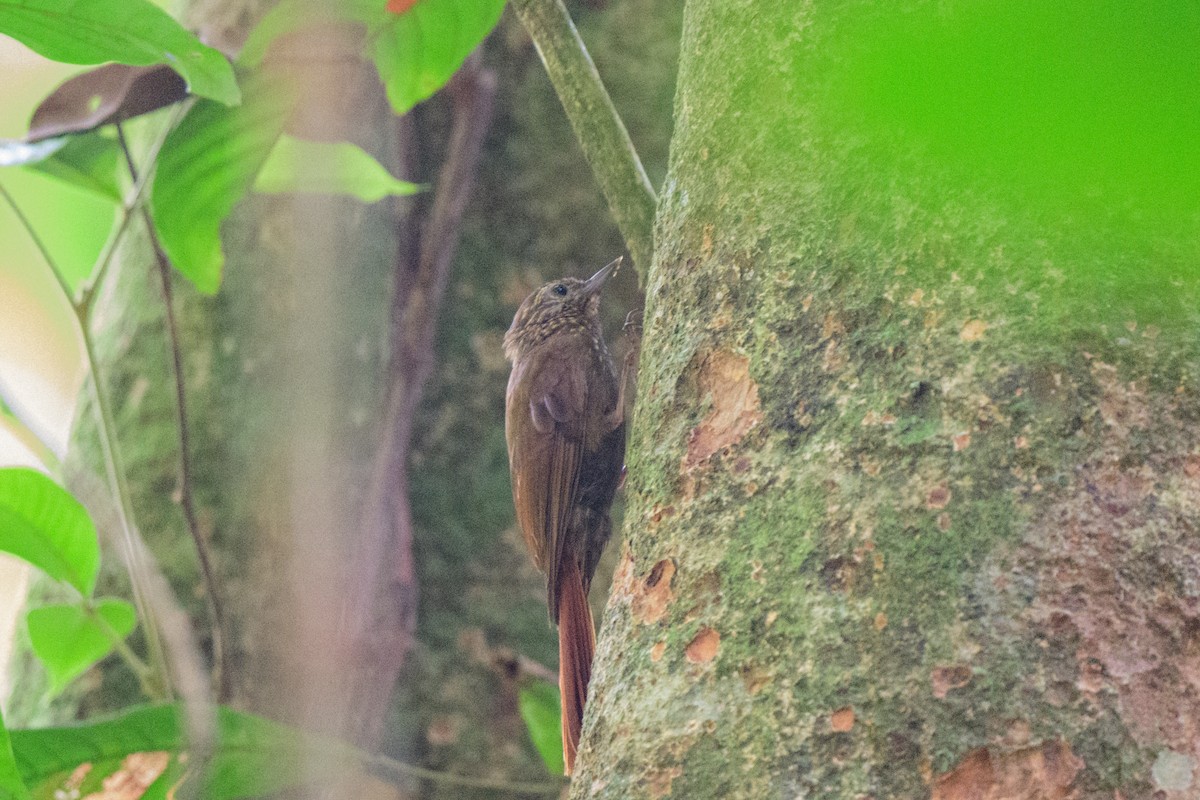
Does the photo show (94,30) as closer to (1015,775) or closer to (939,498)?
(939,498)

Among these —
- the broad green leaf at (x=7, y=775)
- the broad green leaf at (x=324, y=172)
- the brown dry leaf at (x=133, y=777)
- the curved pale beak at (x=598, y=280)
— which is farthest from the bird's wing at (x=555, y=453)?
the broad green leaf at (x=7, y=775)

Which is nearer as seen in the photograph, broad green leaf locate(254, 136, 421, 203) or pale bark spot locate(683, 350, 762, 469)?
pale bark spot locate(683, 350, 762, 469)

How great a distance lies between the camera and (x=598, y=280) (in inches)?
124

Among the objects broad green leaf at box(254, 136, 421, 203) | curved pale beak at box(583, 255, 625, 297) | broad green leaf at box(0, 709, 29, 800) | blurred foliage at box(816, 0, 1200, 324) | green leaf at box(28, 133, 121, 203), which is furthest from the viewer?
curved pale beak at box(583, 255, 625, 297)

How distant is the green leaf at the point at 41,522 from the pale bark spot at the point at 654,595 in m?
1.38

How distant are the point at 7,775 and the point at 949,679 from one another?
1.26 m

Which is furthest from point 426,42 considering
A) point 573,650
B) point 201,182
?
point 573,650

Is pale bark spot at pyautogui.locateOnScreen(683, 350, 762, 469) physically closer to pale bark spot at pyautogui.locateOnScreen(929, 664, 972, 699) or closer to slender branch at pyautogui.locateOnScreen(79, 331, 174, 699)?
pale bark spot at pyautogui.locateOnScreen(929, 664, 972, 699)

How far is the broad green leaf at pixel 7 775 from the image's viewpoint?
5.05ft

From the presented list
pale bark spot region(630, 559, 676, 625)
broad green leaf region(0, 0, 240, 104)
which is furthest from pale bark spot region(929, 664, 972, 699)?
broad green leaf region(0, 0, 240, 104)

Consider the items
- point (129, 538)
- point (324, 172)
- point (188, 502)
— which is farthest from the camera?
point (324, 172)

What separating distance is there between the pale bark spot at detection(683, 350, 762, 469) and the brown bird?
1.27 metres

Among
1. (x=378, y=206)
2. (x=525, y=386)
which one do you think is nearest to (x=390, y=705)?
(x=525, y=386)

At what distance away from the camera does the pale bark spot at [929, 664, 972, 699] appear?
942 mm
